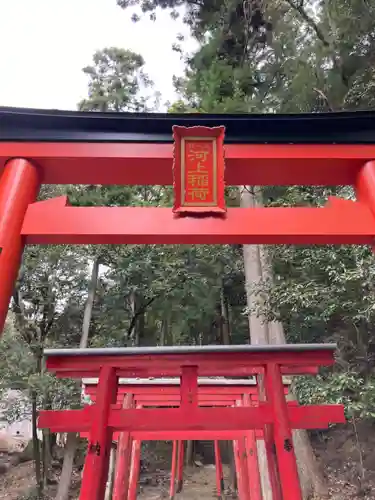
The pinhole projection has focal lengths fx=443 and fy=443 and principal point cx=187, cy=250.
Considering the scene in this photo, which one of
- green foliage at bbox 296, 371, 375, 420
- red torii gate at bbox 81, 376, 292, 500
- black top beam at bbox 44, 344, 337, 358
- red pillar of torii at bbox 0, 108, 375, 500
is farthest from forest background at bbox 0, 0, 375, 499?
red pillar of torii at bbox 0, 108, 375, 500

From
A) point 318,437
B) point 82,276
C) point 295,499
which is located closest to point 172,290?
point 82,276

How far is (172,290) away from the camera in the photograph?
13.2m

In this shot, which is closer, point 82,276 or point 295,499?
point 295,499

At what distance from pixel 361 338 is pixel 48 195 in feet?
29.7

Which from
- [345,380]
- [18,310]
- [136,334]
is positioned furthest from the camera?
[136,334]

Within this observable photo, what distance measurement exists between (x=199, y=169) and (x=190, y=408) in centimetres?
223

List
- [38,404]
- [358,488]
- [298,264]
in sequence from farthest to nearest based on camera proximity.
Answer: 1. [38,404]
2. [358,488]
3. [298,264]

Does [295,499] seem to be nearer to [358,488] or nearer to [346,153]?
[346,153]

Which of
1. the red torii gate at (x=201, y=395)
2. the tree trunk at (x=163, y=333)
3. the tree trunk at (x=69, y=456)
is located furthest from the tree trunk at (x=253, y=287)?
the tree trunk at (x=163, y=333)

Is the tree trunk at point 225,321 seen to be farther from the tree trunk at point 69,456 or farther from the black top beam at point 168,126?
the black top beam at point 168,126

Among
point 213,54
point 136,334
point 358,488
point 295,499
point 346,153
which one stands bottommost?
point 295,499

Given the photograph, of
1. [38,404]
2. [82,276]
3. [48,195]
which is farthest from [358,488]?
[48,195]

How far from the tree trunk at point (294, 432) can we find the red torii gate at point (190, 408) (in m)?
3.68

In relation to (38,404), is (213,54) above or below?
above
